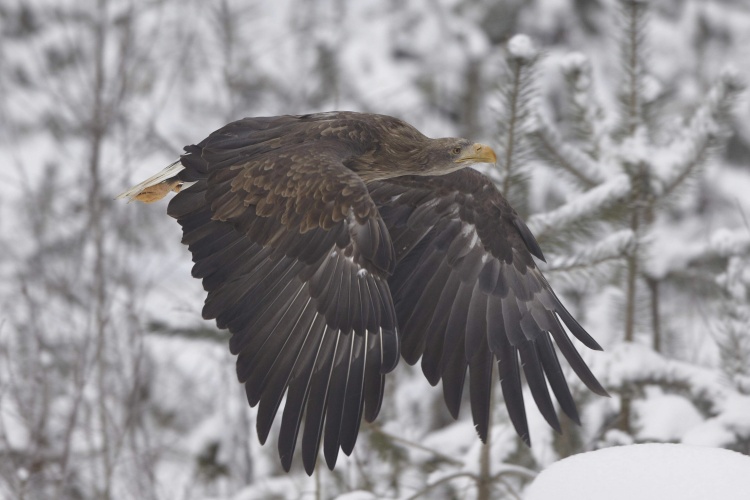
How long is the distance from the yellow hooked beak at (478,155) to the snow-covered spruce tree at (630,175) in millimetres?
215

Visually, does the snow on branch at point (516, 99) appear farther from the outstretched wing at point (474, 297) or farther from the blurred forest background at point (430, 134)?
the outstretched wing at point (474, 297)

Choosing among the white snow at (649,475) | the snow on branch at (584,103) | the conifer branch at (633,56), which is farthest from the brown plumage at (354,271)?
the white snow at (649,475)

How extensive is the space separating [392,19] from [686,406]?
10.1m

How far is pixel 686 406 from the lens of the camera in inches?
184

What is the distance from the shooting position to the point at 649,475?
8.63ft

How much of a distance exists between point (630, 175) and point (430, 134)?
851 cm

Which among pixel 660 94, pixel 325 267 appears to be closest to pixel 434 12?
pixel 660 94

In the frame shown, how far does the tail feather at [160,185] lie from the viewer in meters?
5.07

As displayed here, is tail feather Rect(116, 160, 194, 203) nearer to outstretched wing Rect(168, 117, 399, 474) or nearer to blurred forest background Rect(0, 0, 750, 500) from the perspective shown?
outstretched wing Rect(168, 117, 399, 474)

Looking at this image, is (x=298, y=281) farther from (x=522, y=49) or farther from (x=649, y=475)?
(x=649, y=475)

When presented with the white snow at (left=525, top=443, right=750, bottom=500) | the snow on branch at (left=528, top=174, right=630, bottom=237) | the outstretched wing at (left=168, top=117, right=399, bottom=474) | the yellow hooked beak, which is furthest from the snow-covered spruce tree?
the white snow at (left=525, top=443, right=750, bottom=500)

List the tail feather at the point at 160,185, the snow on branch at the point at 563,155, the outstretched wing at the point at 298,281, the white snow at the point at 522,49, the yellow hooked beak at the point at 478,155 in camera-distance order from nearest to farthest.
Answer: the outstretched wing at the point at 298,281 < the white snow at the point at 522,49 < the snow on branch at the point at 563,155 < the yellow hooked beak at the point at 478,155 < the tail feather at the point at 160,185

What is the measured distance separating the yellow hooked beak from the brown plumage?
2 cm

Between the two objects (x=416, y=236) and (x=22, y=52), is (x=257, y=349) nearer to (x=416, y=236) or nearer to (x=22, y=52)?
(x=416, y=236)
